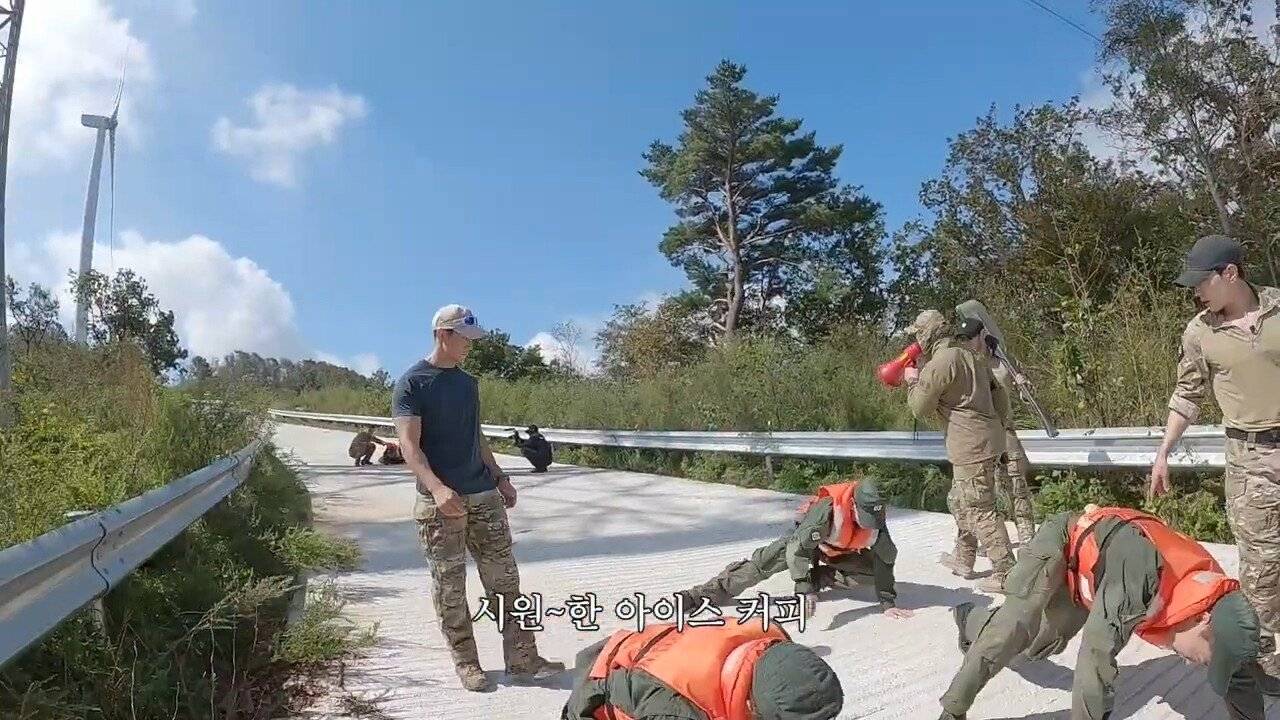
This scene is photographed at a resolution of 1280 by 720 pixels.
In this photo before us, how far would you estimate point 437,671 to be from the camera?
448 centimetres

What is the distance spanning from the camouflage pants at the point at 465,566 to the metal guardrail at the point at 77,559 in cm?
119

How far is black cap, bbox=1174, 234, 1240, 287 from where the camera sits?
151 inches

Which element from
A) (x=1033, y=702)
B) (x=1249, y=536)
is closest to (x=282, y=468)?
(x=1033, y=702)

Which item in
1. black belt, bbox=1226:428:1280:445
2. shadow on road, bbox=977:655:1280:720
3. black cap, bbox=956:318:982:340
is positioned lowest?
shadow on road, bbox=977:655:1280:720

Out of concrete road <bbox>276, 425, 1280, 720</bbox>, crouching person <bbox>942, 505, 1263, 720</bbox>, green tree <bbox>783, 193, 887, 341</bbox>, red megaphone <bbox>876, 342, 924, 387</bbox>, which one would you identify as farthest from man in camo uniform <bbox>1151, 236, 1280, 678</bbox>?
green tree <bbox>783, 193, 887, 341</bbox>

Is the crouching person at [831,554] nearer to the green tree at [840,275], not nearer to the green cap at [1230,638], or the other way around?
the green cap at [1230,638]

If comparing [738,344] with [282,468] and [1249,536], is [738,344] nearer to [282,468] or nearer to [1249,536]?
[282,468]

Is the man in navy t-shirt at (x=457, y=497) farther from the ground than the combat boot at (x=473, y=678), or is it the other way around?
the man in navy t-shirt at (x=457, y=497)

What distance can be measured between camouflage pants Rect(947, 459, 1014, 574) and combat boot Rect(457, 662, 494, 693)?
3.12 metres

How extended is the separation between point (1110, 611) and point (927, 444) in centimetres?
602

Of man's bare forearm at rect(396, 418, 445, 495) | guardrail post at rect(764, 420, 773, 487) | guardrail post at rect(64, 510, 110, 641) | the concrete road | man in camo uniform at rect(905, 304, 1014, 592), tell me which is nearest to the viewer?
guardrail post at rect(64, 510, 110, 641)

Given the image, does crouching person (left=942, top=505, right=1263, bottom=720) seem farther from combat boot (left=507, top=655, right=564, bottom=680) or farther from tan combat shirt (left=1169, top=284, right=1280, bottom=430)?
combat boot (left=507, top=655, right=564, bottom=680)

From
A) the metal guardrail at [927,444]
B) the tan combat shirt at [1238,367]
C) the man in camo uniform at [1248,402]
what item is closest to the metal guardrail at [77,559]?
the man in camo uniform at [1248,402]

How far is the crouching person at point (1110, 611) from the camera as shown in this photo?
265cm
